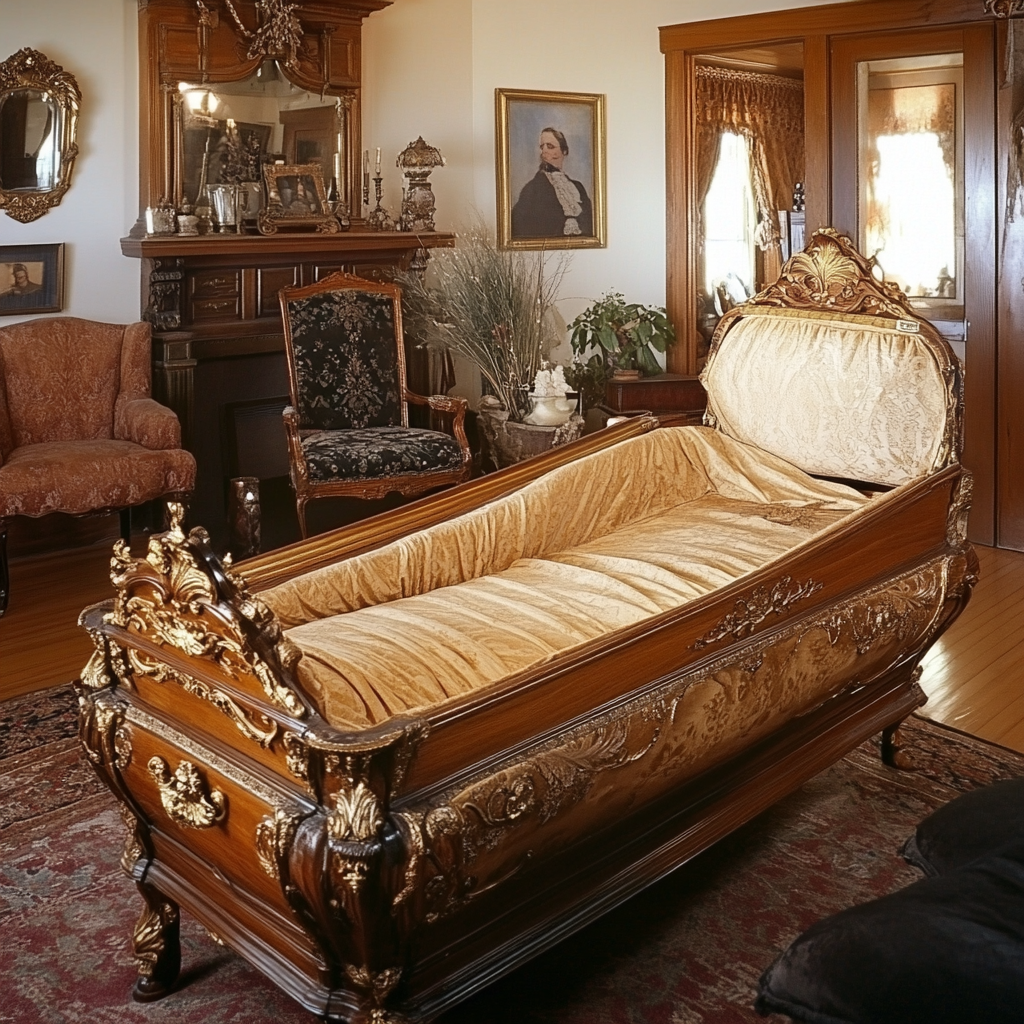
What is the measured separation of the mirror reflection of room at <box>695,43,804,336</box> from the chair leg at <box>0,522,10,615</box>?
348 centimetres

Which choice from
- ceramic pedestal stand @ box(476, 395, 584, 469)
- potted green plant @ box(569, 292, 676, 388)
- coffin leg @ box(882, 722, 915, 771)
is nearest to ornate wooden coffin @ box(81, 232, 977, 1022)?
coffin leg @ box(882, 722, 915, 771)

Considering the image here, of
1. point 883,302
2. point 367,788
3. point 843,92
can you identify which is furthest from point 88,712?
point 843,92

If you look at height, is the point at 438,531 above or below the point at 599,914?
above

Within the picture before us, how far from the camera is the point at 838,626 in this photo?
283cm

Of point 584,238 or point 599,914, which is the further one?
point 584,238

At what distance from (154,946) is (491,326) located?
4007 millimetres

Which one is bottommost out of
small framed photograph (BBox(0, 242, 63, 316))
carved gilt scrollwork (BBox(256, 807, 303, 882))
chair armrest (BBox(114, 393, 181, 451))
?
carved gilt scrollwork (BBox(256, 807, 303, 882))

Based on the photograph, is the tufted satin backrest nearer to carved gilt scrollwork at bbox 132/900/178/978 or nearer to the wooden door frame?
the wooden door frame

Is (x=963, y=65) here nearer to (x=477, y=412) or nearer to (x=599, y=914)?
(x=477, y=412)

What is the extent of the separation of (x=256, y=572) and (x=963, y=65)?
158 inches

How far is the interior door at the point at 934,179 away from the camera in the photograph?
17.3ft

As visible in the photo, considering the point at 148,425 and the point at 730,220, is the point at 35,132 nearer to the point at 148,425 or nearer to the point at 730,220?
the point at 148,425

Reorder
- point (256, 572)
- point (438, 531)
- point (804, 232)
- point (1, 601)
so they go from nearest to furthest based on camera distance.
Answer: point (256, 572) → point (438, 531) → point (1, 601) → point (804, 232)

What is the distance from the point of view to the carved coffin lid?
3.39 meters
